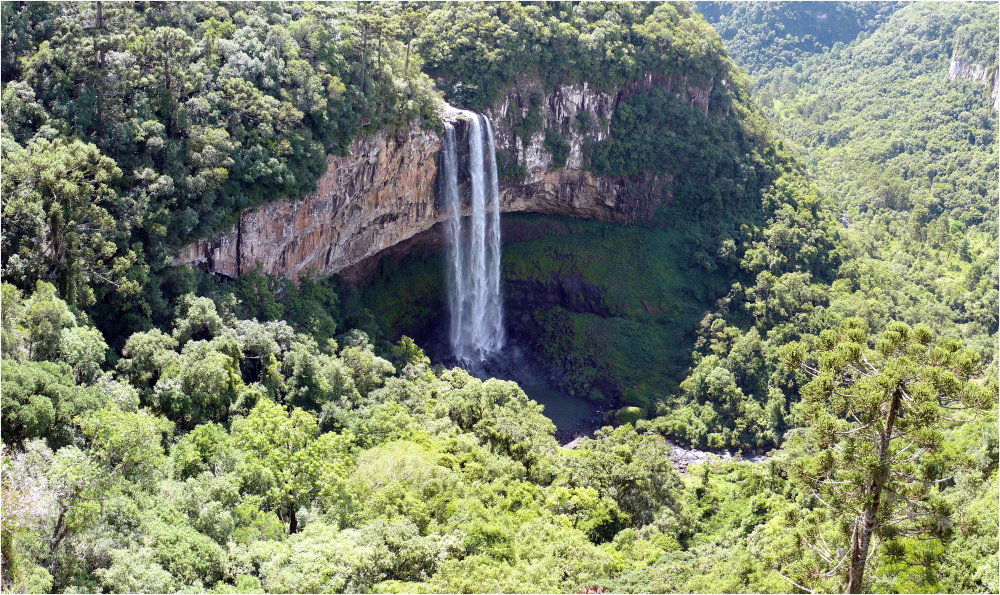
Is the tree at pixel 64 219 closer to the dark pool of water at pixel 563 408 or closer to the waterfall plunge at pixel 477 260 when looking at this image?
the waterfall plunge at pixel 477 260

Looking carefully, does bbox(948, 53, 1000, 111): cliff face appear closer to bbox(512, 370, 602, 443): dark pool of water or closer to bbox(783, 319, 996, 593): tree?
bbox(512, 370, 602, 443): dark pool of water

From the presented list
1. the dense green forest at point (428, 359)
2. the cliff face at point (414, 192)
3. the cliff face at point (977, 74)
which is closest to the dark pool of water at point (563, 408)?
the dense green forest at point (428, 359)

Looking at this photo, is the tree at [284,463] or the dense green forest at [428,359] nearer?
the dense green forest at [428,359]

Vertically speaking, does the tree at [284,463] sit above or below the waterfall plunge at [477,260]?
below

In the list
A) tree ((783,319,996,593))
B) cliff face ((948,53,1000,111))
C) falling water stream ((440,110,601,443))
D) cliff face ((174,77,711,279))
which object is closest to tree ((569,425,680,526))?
tree ((783,319,996,593))

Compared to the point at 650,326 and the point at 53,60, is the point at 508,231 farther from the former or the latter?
the point at 53,60

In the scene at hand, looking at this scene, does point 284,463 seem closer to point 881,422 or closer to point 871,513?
point 871,513

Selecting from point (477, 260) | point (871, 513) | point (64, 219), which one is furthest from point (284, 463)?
point (477, 260)
